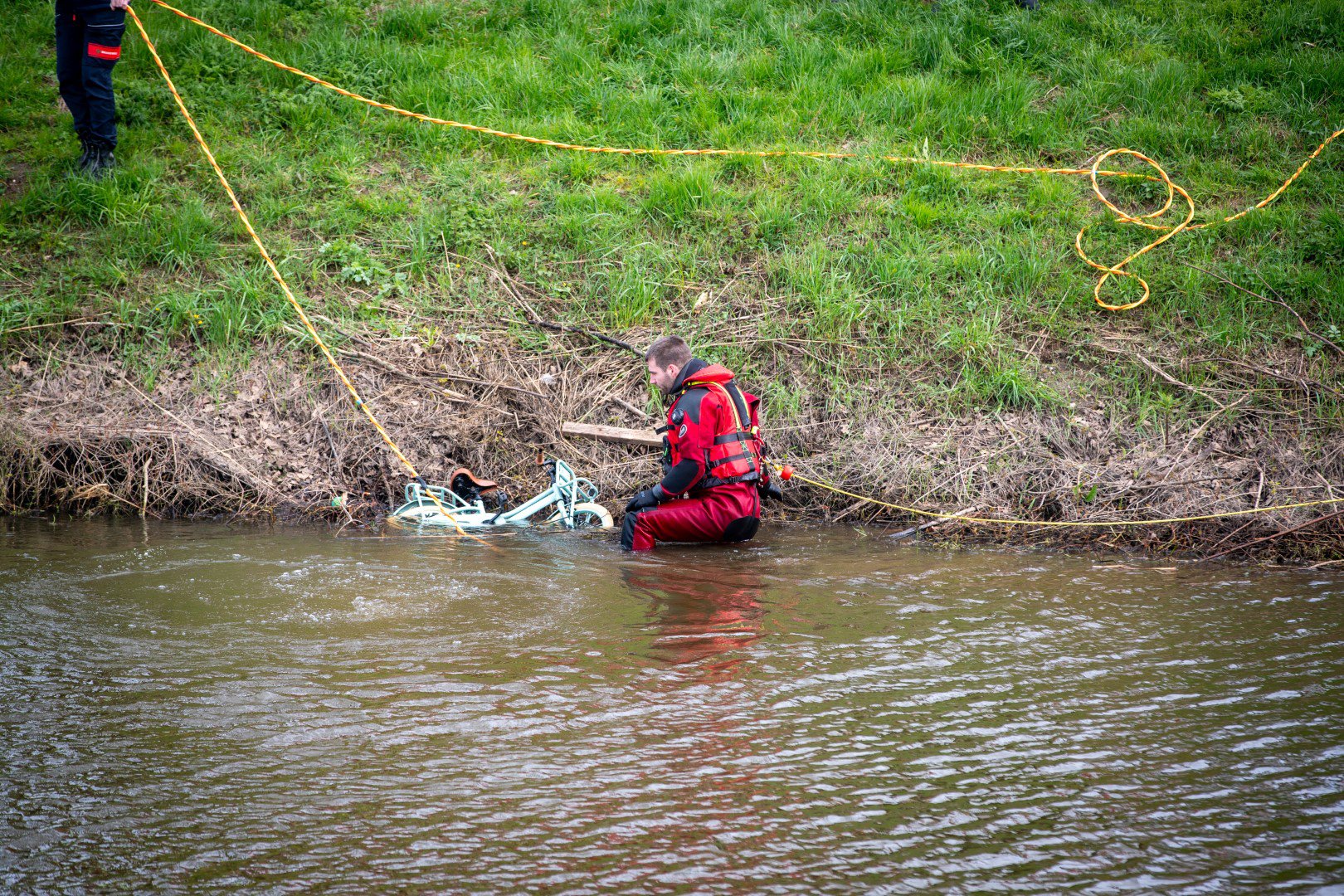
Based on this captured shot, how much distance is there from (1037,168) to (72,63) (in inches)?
345

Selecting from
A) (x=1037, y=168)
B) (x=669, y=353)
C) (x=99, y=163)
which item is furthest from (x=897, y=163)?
(x=99, y=163)

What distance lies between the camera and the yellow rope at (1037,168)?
8.91 metres

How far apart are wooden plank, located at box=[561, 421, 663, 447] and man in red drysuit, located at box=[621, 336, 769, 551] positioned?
941 mm

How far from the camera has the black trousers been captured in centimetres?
845

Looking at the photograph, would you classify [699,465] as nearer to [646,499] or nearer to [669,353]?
[646,499]

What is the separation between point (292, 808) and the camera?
3.18 m

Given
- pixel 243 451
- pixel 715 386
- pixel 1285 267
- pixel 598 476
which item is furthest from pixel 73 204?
pixel 1285 267

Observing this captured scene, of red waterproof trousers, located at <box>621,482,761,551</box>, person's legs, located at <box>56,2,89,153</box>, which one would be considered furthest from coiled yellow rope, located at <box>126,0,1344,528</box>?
red waterproof trousers, located at <box>621,482,761,551</box>

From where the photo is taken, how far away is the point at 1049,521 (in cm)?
708

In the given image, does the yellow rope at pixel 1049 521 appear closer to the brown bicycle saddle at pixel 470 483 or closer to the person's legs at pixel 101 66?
the brown bicycle saddle at pixel 470 483

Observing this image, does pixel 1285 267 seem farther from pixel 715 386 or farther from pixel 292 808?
pixel 292 808

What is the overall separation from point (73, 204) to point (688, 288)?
5.50 metres

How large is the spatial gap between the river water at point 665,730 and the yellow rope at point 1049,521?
63 centimetres

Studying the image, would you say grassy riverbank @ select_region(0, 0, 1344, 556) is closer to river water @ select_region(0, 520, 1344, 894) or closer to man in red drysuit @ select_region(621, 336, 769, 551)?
man in red drysuit @ select_region(621, 336, 769, 551)
